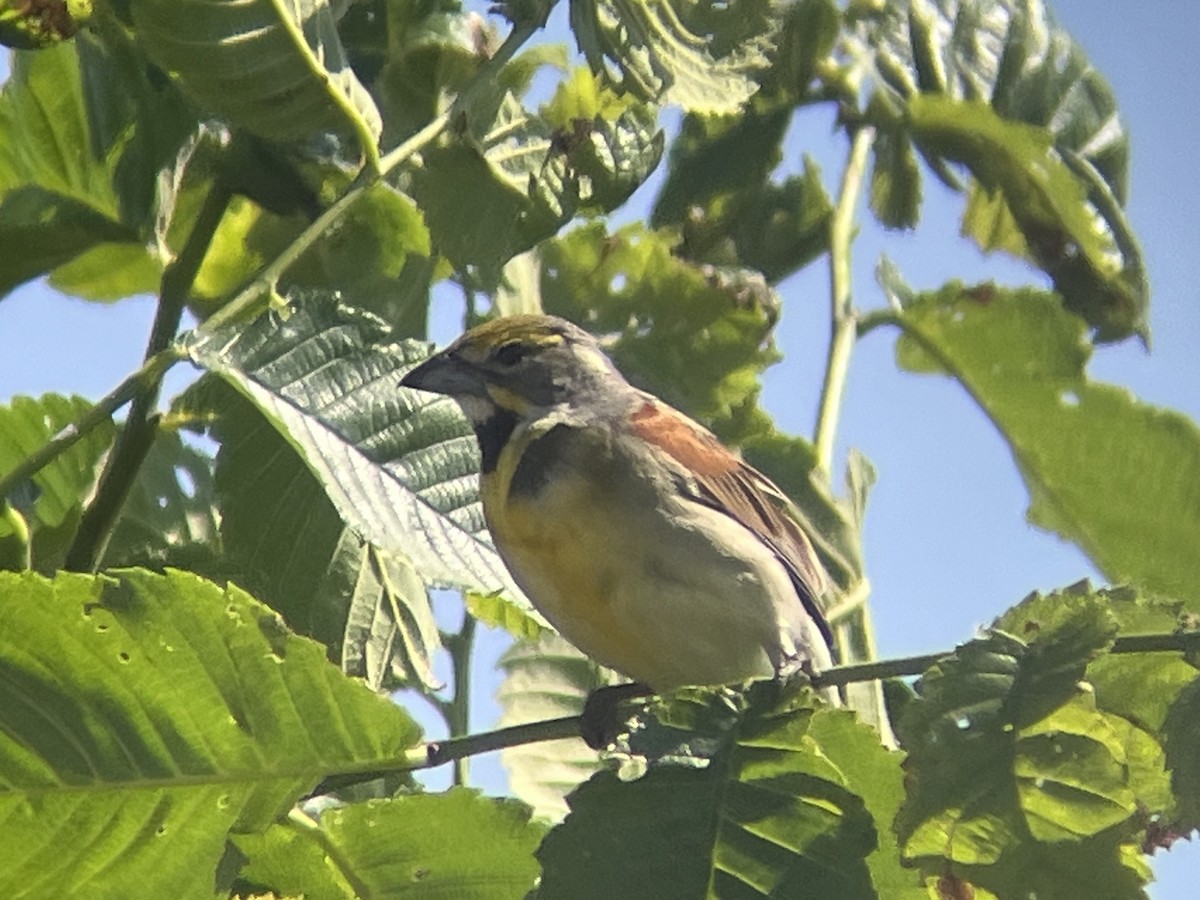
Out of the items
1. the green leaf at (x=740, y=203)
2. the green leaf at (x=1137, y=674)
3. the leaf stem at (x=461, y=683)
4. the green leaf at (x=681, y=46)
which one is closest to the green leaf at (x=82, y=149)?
the green leaf at (x=681, y=46)

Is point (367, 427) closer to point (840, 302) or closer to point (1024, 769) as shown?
point (1024, 769)

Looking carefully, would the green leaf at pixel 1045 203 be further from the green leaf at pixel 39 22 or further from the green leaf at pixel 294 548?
the green leaf at pixel 39 22

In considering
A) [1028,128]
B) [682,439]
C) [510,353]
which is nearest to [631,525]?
[682,439]

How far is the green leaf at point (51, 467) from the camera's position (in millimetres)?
2420

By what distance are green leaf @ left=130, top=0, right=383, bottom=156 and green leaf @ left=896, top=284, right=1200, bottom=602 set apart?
57.3 inches

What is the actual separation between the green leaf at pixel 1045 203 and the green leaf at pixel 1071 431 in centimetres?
17

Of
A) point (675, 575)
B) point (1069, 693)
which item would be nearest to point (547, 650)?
point (675, 575)

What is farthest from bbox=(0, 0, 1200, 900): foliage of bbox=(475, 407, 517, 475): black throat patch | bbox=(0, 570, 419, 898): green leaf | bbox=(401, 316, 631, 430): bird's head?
bbox=(475, 407, 517, 475): black throat patch

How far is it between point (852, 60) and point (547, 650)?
1419mm

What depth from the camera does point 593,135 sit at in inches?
110

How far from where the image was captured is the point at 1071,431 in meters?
3.32

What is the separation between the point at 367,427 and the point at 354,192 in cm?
32

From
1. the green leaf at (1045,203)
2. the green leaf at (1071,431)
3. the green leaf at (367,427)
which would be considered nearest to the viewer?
the green leaf at (367,427)

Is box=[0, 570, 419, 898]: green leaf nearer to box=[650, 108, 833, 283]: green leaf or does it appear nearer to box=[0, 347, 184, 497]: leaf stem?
box=[0, 347, 184, 497]: leaf stem
